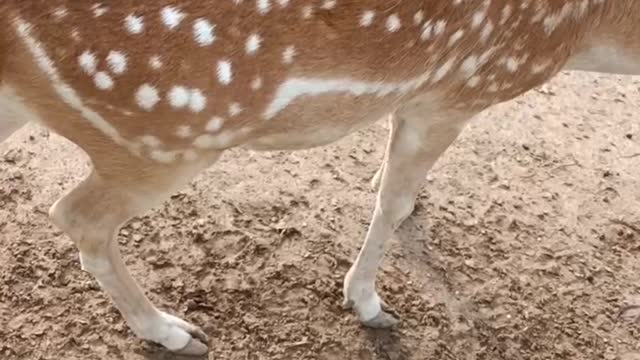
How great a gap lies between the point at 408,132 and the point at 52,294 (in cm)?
108

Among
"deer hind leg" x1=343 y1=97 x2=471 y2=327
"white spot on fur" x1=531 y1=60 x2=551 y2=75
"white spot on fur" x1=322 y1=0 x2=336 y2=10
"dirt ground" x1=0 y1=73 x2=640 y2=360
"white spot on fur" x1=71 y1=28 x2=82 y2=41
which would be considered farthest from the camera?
"dirt ground" x1=0 y1=73 x2=640 y2=360

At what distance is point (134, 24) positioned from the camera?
1814 millimetres

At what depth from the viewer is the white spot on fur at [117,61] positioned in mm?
1825

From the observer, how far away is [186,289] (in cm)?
288

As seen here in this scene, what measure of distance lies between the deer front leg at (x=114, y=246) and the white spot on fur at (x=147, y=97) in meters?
0.24

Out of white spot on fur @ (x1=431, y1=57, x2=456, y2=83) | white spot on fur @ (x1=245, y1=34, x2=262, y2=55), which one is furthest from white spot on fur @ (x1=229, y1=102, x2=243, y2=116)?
white spot on fur @ (x1=431, y1=57, x2=456, y2=83)

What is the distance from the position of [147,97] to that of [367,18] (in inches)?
16.9

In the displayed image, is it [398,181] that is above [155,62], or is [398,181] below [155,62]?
below

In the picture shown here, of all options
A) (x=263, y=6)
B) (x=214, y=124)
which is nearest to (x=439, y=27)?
(x=263, y=6)

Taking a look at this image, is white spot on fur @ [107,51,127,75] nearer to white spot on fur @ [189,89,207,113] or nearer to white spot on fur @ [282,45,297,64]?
white spot on fur @ [189,89,207,113]

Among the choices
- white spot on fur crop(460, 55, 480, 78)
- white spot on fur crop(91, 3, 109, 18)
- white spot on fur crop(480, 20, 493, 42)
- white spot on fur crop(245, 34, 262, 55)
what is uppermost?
white spot on fur crop(91, 3, 109, 18)

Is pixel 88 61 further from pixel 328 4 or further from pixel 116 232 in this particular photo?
pixel 116 232

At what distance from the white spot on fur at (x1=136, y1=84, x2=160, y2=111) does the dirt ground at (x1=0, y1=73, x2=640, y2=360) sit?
102 centimetres

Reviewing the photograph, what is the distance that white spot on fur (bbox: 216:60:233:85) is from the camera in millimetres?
1886
